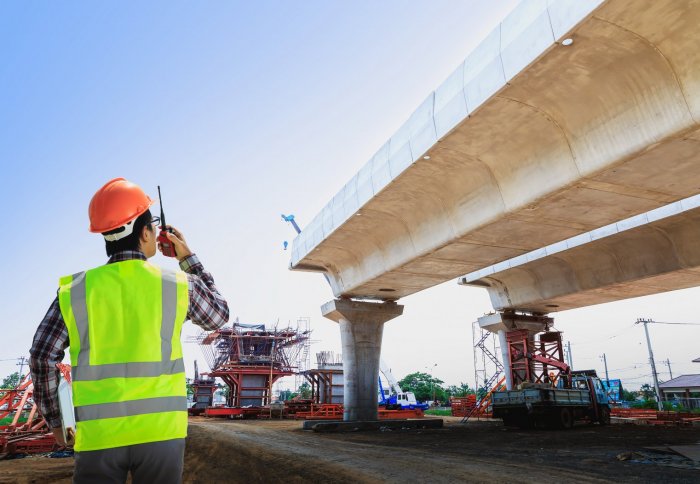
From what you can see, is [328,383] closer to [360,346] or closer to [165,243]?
[360,346]

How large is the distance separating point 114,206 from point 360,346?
1996 centimetres

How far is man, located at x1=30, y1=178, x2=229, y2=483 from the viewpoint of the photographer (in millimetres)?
1946

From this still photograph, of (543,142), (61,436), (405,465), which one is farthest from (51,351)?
(543,142)

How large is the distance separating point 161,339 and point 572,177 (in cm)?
923

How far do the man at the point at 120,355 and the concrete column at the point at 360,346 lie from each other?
19.1m

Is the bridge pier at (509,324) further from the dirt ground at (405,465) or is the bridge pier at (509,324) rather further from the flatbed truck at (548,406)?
the dirt ground at (405,465)

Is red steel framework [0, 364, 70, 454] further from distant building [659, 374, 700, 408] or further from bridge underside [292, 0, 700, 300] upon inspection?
distant building [659, 374, 700, 408]

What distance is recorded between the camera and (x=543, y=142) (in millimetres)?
9953

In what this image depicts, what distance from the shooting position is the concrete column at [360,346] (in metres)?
21.1

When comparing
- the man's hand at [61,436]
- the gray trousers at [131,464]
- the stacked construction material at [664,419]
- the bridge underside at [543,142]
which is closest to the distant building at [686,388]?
the stacked construction material at [664,419]

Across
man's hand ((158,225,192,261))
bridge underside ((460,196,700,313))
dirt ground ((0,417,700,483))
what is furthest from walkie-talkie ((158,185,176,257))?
bridge underside ((460,196,700,313))

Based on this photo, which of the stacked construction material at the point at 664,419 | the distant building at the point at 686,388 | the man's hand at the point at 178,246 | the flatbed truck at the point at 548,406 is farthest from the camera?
the distant building at the point at 686,388

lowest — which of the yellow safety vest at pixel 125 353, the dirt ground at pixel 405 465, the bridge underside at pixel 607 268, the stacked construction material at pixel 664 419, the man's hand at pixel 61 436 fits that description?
the stacked construction material at pixel 664 419

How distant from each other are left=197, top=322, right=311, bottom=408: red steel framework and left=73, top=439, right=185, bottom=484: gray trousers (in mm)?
45963
